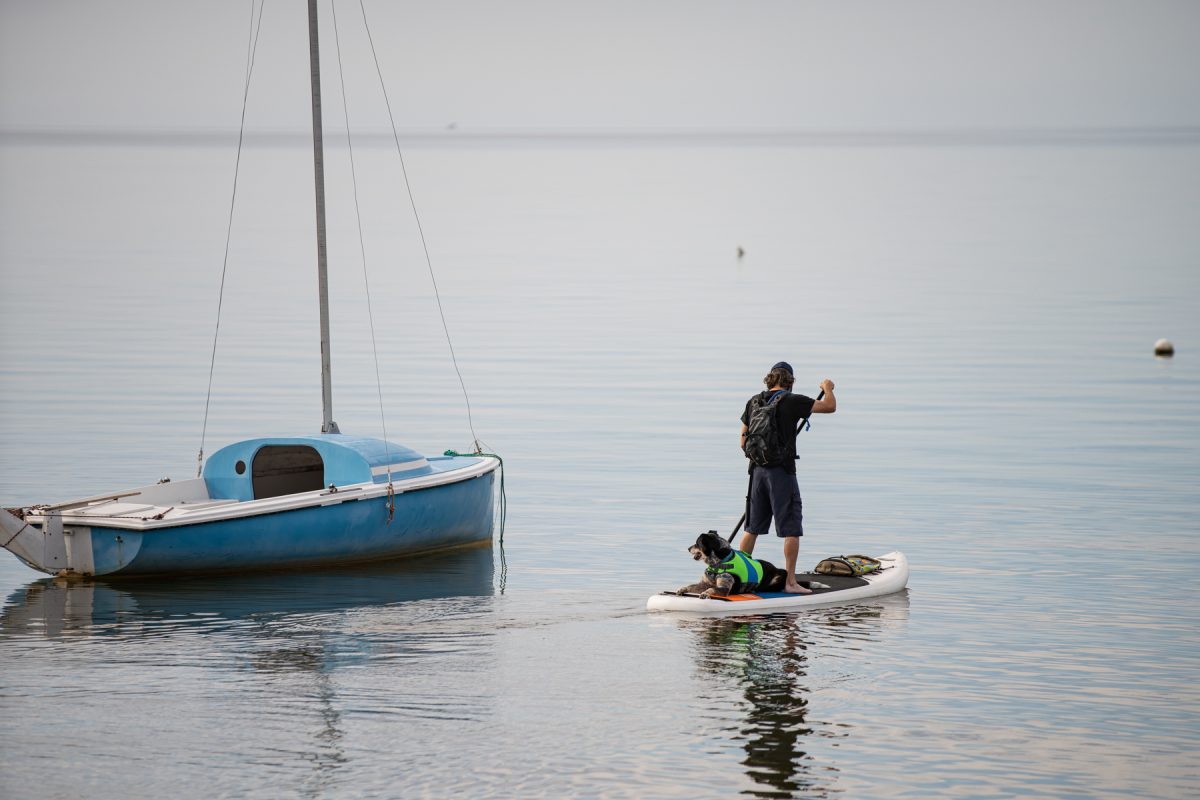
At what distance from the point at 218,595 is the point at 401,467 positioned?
2.51 m

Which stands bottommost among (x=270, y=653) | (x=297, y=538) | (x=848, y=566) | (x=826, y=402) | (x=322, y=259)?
(x=270, y=653)

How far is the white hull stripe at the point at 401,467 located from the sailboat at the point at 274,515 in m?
0.01

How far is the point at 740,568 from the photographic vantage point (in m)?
15.0

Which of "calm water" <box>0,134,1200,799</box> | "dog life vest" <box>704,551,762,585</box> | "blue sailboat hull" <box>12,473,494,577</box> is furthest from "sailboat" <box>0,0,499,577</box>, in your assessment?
"dog life vest" <box>704,551,762,585</box>

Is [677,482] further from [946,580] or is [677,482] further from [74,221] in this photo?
[74,221]

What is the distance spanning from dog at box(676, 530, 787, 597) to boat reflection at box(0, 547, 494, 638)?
2442 millimetres

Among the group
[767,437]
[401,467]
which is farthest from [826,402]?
[401,467]

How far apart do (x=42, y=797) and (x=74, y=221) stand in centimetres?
7296

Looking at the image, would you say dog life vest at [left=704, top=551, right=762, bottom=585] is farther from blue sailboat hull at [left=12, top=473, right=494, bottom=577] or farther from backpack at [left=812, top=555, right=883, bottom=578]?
blue sailboat hull at [left=12, top=473, right=494, bottom=577]

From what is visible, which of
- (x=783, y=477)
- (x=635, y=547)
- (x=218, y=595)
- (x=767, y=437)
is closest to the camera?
(x=767, y=437)

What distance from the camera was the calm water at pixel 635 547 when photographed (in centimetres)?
1142

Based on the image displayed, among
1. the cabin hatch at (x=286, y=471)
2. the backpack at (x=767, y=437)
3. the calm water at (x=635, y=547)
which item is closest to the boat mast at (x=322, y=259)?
the cabin hatch at (x=286, y=471)

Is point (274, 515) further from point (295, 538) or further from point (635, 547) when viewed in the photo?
point (635, 547)

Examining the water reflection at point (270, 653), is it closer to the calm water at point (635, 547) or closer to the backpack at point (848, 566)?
the calm water at point (635, 547)
